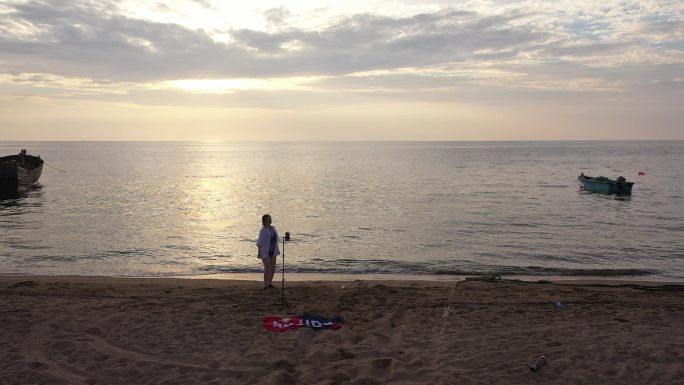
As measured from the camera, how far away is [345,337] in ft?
27.7

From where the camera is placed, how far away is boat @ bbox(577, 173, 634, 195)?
40.7 m

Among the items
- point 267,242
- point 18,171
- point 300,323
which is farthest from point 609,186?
point 18,171

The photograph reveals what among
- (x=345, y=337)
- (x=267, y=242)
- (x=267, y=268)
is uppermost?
(x=267, y=242)

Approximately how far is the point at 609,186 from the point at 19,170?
50.0 m

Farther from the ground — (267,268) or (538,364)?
(267,268)

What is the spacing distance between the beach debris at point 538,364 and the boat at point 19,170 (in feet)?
136

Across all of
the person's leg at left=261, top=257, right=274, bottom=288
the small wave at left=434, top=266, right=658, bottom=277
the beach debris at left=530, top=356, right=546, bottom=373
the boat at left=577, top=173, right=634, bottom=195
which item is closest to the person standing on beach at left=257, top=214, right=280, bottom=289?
the person's leg at left=261, top=257, right=274, bottom=288

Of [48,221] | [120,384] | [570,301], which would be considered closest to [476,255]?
[570,301]

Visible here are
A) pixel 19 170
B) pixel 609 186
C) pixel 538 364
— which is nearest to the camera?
pixel 538 364

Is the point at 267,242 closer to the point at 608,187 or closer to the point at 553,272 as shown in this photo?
the point at 553,272

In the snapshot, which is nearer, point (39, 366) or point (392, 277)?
point (39, 366)

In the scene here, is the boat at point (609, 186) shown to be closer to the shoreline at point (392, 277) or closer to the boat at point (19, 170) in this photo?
the shoreline at point (392, 277)

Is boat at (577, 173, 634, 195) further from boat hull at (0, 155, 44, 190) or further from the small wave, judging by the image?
boat hull at (0, 155, 44, 190)

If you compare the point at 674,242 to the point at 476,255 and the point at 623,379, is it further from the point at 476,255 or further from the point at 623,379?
the point at 623,379
